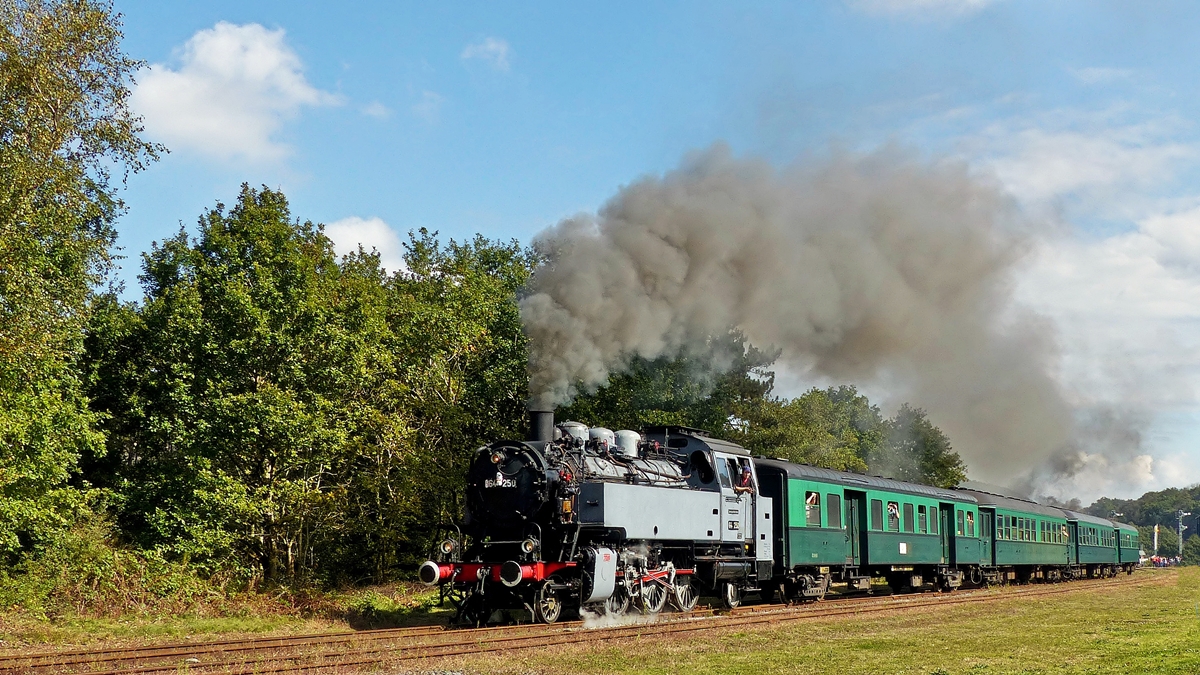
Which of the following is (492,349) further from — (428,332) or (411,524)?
(411,524)

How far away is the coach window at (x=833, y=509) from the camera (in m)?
22.0

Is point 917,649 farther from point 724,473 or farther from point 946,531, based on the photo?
point 946,531

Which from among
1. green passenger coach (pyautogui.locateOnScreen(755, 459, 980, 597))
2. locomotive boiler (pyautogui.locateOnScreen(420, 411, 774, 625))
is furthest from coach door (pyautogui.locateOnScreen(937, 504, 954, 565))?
locomotive boiler (pyautogui.locateOnScreen(420, 411, 774, 625))

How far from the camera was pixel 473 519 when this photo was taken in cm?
1639

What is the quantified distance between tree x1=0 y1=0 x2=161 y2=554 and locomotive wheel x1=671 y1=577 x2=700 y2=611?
10.8 m

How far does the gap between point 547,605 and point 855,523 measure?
32.1 ft

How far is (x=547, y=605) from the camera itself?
15992 mm

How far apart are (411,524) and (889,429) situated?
56501 mm

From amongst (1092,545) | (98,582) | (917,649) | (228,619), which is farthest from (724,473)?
(1092,545)

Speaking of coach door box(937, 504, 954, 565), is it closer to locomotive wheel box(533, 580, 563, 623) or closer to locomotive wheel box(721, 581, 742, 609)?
locomotive wheel box(721, 581, 742, 609)

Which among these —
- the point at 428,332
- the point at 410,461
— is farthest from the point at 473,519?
the point at 428,332

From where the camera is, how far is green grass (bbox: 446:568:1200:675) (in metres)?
11.0

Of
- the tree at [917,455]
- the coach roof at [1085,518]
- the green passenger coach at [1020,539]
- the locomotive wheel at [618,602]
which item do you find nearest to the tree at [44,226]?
the locomotive wheel at [618,602]

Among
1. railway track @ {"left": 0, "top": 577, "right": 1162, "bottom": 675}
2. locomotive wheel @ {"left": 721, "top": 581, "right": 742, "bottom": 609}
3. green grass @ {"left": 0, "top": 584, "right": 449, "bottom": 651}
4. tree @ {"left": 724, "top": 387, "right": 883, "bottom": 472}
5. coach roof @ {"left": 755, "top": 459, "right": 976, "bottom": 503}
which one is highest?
tree @ {"left": 724, "top": 387, "right": 883, "bottom": 472}
